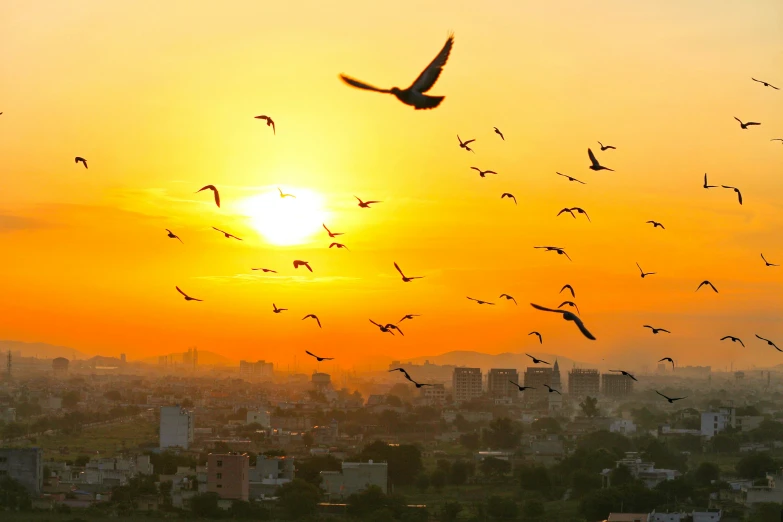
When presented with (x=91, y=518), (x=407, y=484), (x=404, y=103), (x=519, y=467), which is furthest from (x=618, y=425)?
(x=404, y=103)

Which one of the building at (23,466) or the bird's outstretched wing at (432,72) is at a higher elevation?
the bird's outstretched wing at (432,72)

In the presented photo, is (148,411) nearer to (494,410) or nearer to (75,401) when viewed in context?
(75,401)

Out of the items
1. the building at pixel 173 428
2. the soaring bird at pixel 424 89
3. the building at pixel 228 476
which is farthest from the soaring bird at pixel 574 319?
the building at pixel 173 428

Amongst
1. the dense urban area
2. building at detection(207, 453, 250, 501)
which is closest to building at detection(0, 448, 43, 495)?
the dense urban area

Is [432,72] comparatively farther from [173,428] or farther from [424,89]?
[173,428]

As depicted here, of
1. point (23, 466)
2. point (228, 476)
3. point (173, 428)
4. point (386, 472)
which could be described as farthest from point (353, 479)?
point (173, 428)

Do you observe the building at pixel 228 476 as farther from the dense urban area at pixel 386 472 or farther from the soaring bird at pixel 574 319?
the soaring bird at pixel 574 319

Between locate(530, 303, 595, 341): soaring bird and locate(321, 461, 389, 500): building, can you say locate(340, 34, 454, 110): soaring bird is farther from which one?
locate(321, 461, 389, 500): building
